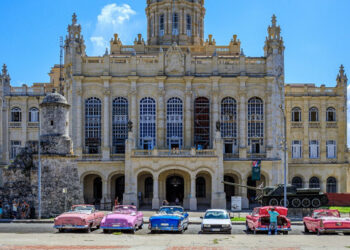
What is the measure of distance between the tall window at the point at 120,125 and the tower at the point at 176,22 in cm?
1159

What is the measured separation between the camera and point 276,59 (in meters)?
60.9

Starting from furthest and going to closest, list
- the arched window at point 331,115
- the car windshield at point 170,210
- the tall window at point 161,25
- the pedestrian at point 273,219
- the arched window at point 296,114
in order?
the tall window at point 161,25 → the arched window at point 331,115 → the arched window at point 296,114 → the car windshield at point 170,210 → the pedestrian at point 273,219

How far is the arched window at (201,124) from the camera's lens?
200ft

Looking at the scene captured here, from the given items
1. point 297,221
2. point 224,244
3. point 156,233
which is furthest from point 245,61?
point 224,244

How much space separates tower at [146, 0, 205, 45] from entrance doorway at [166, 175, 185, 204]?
1790 cm

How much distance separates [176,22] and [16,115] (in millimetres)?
22745

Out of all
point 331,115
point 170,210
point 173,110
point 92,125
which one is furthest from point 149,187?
point 170,210

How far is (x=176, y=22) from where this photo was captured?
69.2 metres

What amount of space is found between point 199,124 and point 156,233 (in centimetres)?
3174

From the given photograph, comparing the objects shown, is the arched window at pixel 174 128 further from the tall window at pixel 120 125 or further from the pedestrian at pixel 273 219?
the pedestrian at pixel 273 219

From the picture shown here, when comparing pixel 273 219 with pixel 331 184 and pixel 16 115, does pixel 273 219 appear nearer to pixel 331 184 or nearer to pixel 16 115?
pixel 331 184

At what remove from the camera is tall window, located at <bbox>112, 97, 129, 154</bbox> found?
200 ft

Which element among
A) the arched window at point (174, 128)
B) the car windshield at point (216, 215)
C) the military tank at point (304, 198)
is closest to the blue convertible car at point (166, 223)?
the car windshield at point (216, 215)

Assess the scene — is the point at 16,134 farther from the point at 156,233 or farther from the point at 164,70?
the point at 156,233
